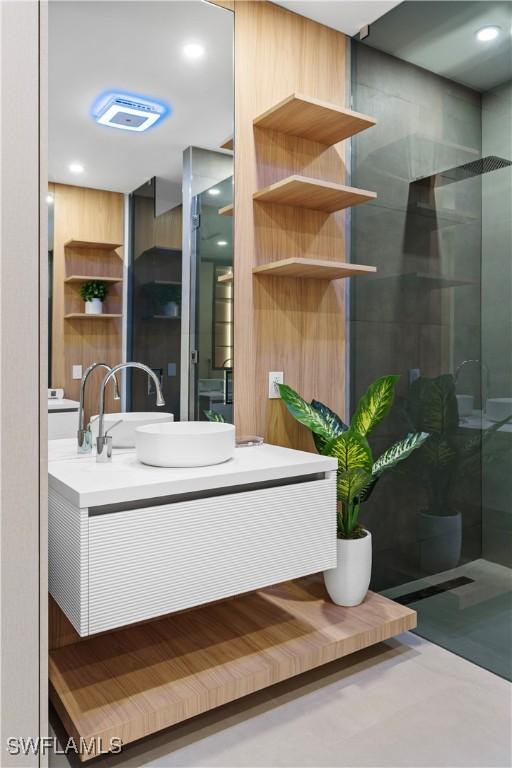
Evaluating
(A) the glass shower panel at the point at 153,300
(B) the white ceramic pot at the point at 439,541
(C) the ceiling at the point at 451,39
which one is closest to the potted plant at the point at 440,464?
(B) the white ceramic pot at the point at 439,541

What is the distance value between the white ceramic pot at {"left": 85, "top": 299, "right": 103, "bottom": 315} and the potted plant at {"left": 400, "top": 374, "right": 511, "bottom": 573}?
1293 mm

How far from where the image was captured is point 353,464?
2.14 m

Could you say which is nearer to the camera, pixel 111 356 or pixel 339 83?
pixel 111 356

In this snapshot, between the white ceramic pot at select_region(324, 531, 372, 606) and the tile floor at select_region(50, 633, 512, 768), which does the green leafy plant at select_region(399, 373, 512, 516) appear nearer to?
the white ceramic pot at select_region(324, 531, 372, 606)

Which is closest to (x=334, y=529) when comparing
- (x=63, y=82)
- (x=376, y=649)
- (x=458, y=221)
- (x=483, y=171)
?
(x=376, y=649)

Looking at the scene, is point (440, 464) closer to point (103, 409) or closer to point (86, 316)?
point (103, 409)

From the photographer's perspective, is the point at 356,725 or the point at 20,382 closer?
the point at 20,382

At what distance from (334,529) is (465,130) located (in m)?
1.54

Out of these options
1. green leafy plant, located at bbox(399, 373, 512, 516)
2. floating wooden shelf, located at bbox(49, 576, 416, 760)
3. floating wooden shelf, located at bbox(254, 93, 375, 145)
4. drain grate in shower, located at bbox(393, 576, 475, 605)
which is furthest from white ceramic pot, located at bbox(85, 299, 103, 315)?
drain grate in shower, located at bbox(393, 576, 475, 605)

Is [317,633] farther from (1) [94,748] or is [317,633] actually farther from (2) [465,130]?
Answer: (2) [465,130]

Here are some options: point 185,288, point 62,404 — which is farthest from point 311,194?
point 62,404

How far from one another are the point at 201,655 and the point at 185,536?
1.65 feet

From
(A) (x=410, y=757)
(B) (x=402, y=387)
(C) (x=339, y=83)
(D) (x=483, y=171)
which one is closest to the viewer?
(A) (x=410, y=757)

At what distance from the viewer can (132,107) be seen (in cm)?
210
